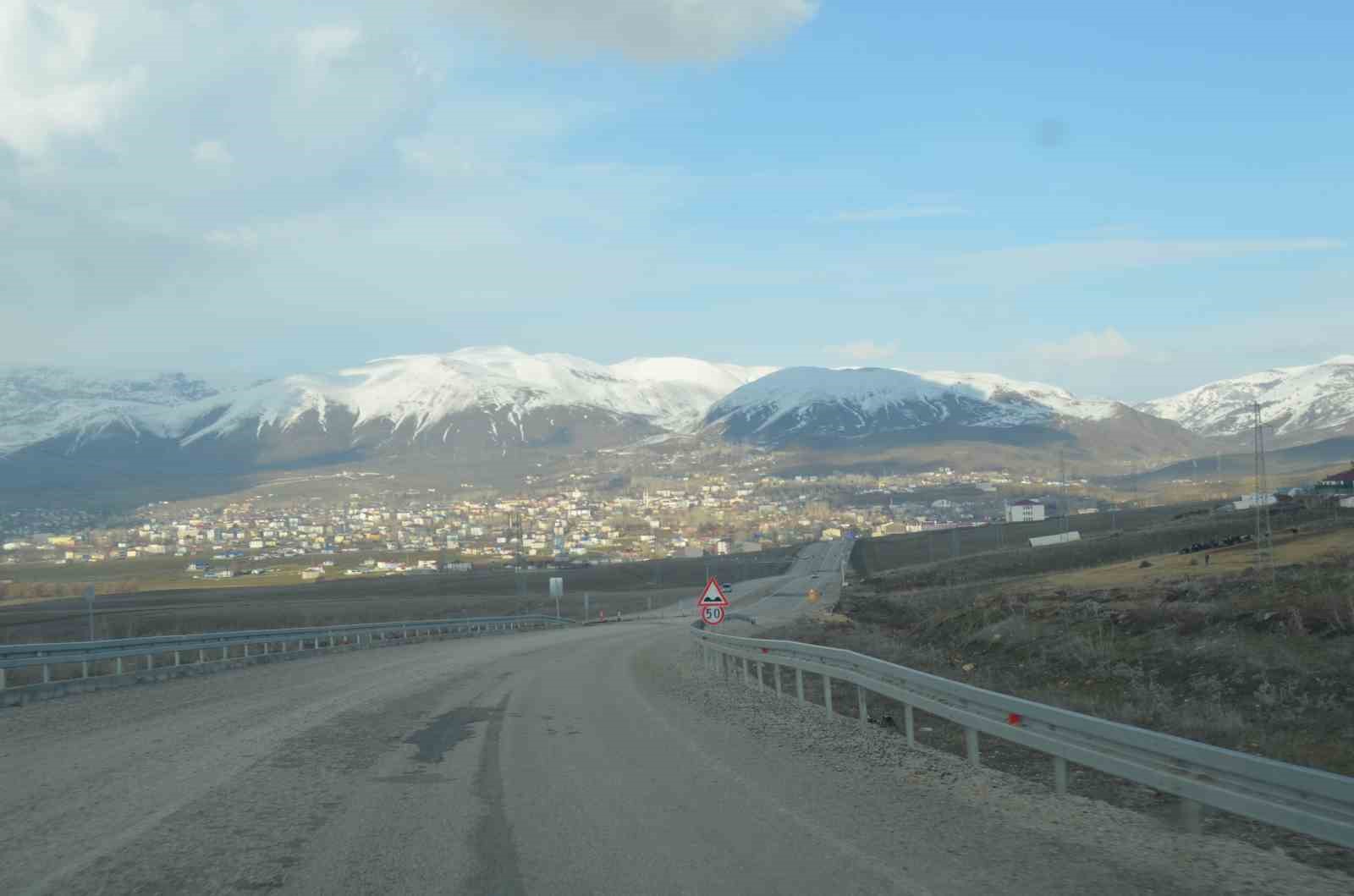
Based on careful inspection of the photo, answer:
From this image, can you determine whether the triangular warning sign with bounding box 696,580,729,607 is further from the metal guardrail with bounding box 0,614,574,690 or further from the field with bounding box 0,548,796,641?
the field with bounding box 0,548,796,641

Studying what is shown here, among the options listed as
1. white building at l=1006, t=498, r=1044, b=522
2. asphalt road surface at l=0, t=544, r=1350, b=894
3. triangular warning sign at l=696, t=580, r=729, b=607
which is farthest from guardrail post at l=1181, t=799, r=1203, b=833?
white building at l=1006, t=498, r=1044, b=522

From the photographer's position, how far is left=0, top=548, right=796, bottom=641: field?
5684 centimetres

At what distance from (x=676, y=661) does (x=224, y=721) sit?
15.4 m

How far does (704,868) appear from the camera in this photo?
7.32 m

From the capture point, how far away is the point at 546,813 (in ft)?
30.0

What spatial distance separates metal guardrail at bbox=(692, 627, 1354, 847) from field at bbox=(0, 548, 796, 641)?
149 feet

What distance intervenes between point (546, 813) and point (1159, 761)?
4625mm

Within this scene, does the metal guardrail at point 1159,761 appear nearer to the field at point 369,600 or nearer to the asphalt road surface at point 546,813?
the asphalt road surface at point 546,813

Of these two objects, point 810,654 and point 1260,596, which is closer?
point 810,654

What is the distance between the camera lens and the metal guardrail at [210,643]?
21891 mm

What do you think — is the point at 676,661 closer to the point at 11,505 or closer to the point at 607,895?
the point at 607,895

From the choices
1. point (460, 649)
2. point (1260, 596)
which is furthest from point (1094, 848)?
point (460, 649)

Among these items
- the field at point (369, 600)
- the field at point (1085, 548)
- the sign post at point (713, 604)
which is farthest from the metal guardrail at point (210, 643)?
the field at point (1085, 548)

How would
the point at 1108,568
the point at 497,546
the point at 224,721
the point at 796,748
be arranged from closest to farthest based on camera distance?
the point at 796,748, the point at 224,721, the point at 1108,568, the point at 497,546
